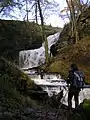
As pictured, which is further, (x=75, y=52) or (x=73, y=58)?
(x=75, y=52)

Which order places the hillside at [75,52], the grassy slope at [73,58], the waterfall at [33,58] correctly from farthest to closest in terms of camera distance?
1. the waterfall at [33,58]
2. the hillside at [75,52]
3. the grassy slope at [73,58]

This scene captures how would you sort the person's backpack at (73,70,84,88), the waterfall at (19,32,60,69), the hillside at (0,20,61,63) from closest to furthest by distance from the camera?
the person's backpack at (73,70,84,88), the waterfall at (19,32,60,69), the hillside at (0,20,61,63)

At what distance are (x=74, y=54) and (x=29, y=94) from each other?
56.1 feet

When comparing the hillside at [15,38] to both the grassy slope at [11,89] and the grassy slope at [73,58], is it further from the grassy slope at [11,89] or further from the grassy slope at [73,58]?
the grassy slope at [11,89]

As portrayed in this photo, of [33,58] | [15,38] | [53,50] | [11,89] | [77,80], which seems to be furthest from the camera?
[15,38]

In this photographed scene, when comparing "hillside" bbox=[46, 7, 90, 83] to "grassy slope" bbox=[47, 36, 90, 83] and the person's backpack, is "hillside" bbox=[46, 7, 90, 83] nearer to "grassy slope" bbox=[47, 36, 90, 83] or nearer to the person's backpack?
"grassy slope" bbox=[47, 36, 90, 83]

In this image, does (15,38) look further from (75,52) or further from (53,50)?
(75,52)

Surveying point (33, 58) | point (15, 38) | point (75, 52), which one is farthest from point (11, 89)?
point (15, 38)

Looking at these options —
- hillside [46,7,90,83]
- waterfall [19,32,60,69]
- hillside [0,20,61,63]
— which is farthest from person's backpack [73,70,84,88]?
hillside [0,20,61,63]

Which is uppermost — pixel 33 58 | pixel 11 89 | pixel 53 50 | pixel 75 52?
pixel 53 50

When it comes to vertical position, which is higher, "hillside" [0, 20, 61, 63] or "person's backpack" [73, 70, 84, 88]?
"hillside" [0, 20, 61, 63]

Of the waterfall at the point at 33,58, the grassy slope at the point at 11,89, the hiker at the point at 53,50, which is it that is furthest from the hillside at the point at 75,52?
the grassy slope at the point at 11,89

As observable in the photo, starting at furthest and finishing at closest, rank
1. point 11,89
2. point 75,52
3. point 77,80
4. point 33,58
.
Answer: point 33,58 < point 75,52 < point 11,89 < point 77,80

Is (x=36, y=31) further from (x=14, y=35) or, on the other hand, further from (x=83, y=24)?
(x=14, y=35)
